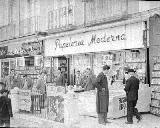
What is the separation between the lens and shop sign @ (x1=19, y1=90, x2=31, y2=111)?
14258 mm

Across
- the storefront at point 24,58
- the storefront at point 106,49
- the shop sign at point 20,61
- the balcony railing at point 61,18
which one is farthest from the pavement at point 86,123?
the shop sign at point 20,61

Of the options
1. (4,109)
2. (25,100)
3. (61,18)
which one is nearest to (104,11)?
(61,18)

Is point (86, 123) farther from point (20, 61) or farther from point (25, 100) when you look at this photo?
point (20, 61)

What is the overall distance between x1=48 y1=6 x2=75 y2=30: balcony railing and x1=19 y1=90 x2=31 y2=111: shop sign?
789 centimetres

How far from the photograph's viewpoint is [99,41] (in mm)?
18938

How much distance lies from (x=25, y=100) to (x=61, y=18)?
8.84 meters

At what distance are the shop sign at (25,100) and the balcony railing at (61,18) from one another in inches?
310

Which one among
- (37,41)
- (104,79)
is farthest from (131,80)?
(37,41)

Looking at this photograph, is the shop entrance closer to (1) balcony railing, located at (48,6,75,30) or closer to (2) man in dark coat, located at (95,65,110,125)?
(1) balcony railing, located at (48,6,75,30)

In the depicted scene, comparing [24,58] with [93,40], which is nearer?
[93,40]

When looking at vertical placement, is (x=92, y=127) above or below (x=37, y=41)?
below

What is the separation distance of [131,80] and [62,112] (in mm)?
2585

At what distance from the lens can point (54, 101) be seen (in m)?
12.3

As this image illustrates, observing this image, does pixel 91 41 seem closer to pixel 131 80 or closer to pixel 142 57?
pixel 142 57
